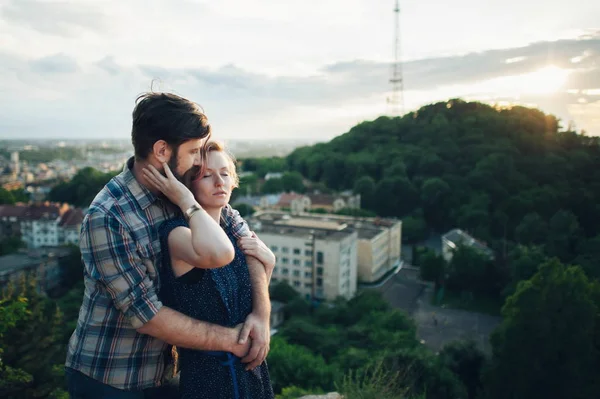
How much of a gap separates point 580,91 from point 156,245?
41.3ft

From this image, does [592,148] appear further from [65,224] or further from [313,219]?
[65,224]

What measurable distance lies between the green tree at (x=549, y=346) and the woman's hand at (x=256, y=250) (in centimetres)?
1063

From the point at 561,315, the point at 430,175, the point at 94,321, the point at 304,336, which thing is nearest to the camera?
the point at 94,321

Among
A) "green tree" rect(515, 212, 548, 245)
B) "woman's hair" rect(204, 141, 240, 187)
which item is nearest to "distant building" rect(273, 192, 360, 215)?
"green tree" rect(515, 212, 548, 245)

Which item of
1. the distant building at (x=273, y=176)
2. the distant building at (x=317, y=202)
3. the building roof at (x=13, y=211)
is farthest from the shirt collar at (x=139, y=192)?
the distant building at (x=273, y=176)

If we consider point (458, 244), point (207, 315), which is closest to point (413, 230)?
point (458, 244)

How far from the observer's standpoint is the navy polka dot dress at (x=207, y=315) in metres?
1.92

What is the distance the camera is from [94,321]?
1.88 meters

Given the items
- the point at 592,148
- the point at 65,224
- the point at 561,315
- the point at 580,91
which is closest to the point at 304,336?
the point at 561,315

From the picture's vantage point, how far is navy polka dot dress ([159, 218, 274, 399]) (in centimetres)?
192

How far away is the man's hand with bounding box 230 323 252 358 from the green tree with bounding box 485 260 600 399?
10778mm

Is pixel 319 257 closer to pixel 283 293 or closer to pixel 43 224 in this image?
pixel 283 293

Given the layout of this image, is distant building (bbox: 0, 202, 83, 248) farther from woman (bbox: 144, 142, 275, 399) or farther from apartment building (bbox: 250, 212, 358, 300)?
woman (bbox: 144, 142, 275, 399)

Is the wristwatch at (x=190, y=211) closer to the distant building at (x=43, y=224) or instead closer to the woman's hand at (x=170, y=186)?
the woman's hand at (x=170, y=186)
